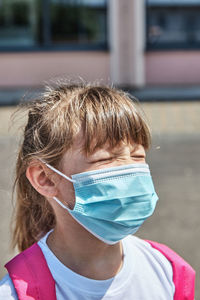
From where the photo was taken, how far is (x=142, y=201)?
5.27 ft

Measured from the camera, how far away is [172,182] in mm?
5074

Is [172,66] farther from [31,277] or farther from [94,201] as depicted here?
[31,277]

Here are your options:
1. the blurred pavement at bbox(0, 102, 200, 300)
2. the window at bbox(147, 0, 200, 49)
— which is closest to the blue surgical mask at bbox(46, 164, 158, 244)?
the blurred pavement at bbox(0, 102, 200, 300)

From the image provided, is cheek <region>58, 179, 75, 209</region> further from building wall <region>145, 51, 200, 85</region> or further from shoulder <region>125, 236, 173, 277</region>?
building wall <region>145, 51, 200, 85</region>

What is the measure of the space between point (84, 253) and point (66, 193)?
0.21m

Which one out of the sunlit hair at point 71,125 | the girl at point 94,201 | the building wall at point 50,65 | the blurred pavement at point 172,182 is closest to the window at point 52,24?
the building wall at point 50,65

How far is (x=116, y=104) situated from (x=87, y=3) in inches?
431

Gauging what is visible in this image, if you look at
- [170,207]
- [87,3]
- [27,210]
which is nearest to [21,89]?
[87,3]

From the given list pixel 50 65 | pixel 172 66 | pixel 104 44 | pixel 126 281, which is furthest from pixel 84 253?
pixel 172 66

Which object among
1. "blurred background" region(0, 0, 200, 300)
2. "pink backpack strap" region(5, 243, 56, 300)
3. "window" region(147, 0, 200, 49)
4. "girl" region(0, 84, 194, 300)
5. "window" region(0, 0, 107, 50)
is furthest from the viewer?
"window" region(147, 0, 200, 49)

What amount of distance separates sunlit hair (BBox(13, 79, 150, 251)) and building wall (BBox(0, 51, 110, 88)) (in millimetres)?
10160

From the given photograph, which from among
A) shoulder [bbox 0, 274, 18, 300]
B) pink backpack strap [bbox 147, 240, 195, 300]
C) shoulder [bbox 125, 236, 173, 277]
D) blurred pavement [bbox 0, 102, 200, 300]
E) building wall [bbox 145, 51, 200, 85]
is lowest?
blurred pavement [bbox 0, 102, 200, 300]

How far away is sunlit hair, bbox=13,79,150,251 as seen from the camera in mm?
1583

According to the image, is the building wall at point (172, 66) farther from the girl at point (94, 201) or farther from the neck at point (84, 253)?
the neck at point (84, 253)
